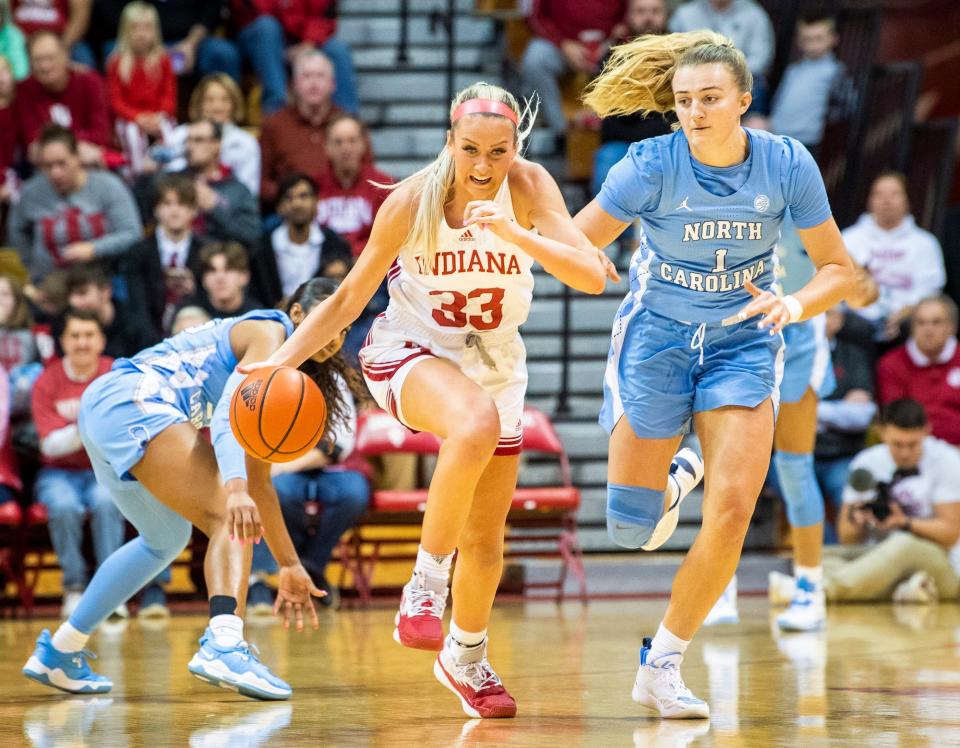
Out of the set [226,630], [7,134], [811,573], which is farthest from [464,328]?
[7,134]

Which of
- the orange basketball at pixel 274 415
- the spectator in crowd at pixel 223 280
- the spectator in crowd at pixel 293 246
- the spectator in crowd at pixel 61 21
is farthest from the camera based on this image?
the spectator in crowd at pixel 61 21

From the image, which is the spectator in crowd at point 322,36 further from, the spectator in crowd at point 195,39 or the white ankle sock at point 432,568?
the white ankle sock at point 432,568

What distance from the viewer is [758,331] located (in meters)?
4.63

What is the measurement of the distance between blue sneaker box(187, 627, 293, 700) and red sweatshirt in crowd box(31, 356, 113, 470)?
128 inches

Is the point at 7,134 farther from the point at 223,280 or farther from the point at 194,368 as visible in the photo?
the point at 194,368

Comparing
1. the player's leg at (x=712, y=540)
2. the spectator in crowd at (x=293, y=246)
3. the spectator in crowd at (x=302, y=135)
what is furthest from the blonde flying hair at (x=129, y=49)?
the player's leg at (x=712, y=540)

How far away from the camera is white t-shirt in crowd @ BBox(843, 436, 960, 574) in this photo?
8219 mm

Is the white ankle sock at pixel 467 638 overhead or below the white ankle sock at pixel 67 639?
overhead

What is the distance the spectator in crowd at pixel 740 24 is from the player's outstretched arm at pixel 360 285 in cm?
620

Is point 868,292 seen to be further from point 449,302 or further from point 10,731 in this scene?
point 10,731

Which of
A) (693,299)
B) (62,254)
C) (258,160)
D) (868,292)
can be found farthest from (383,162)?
(693,299)

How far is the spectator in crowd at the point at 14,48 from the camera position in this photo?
9.54 metres

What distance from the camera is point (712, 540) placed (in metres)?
4.36

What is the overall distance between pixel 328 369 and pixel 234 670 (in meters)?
1.04
